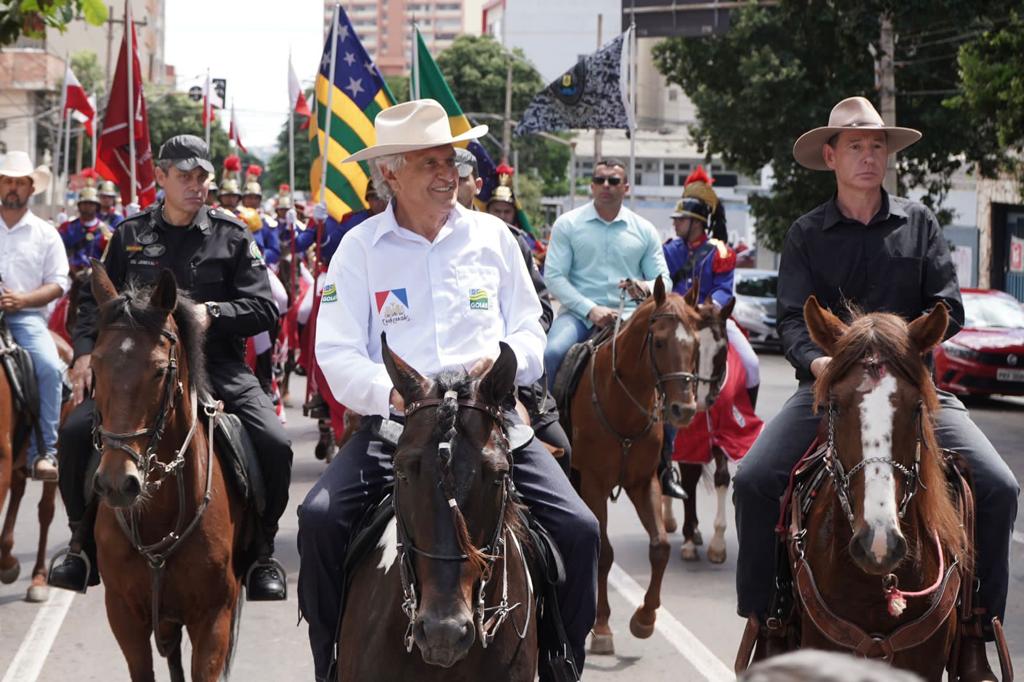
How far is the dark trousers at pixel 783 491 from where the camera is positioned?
18.0ft

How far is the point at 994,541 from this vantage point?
551cm

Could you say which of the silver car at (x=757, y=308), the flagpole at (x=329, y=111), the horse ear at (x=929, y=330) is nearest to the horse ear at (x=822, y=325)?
the horse ear at (x=929, y=330)

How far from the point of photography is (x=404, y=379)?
14.7 ft

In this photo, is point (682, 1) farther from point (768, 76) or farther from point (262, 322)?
point (262, 322)

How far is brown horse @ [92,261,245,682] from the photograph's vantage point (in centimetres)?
596

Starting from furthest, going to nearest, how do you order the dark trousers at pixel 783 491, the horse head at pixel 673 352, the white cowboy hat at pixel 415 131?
the horse head at pixel 673 352 < the dark trousers at pixel 783 491 < the white cowboy hat at pixel 415 131

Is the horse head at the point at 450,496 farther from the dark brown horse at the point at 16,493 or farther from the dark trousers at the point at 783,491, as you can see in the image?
the dark brown horse at the point at 16,493

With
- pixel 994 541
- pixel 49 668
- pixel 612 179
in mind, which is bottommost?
pixel 49 668

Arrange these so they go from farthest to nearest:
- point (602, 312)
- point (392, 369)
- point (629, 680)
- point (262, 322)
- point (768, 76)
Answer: point (768, 76) < point (602, 312) < point (629, 680) < point (262, 322) < point (392, 369)

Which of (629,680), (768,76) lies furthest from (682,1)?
(629,680)

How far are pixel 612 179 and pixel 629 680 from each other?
396cm

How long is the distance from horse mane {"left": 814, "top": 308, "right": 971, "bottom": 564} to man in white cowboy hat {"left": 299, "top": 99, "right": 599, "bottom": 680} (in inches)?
41.4

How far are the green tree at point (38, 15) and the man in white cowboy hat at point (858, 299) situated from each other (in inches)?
242

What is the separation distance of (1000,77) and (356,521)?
685 inches
